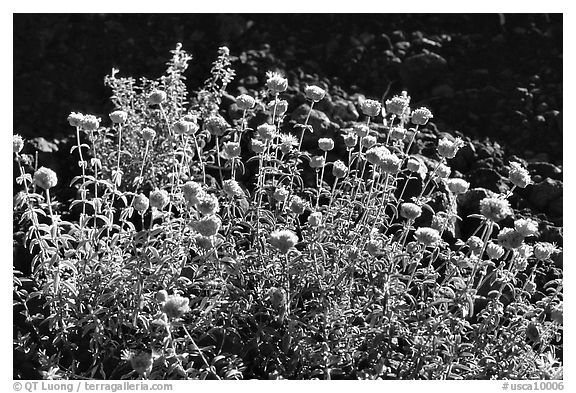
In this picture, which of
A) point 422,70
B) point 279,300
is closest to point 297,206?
point 279,300

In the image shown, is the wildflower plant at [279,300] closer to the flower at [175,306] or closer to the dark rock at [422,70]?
the flower at [175,306]

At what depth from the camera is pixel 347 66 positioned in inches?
252

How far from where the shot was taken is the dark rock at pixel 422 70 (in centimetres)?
623

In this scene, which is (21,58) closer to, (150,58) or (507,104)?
(150,58)

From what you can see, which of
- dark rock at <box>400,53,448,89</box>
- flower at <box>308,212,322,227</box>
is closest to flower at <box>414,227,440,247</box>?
flower at <box>308,212,322,227</box>

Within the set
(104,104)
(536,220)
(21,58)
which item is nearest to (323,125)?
(536,220)

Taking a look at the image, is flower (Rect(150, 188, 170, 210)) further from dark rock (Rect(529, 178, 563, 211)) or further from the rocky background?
dark rock (Rect(529, 178, 563, 211))

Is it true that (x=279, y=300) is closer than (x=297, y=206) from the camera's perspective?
Yes

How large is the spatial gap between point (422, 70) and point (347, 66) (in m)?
0.60

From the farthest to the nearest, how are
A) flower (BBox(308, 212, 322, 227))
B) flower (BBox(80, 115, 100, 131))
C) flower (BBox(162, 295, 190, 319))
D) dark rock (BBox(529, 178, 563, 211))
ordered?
dark rock (BBox(529, 178, 563, 211))
flower (BBox(80, 115, 100, 131))
flower (BBox(308, 212, 322, 227))
flower (BBox(162, 295, 190, 319))

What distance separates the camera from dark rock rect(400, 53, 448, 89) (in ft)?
20.5

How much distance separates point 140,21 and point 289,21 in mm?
1283

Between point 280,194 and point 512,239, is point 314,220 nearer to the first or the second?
point 280,194

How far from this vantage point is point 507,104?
5.91 metres
